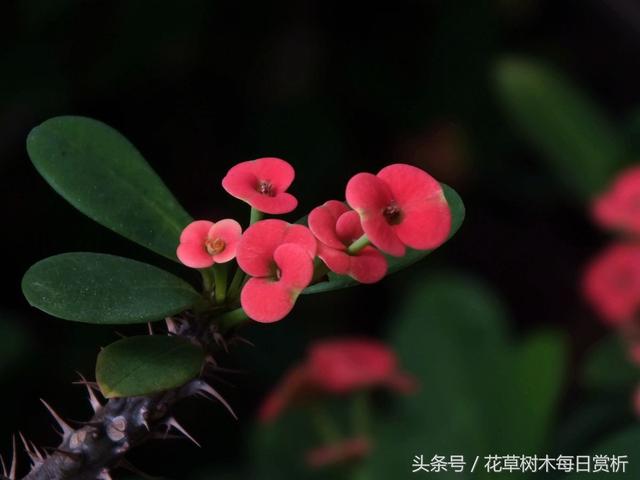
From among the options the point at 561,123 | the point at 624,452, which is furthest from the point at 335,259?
the point at 561,123

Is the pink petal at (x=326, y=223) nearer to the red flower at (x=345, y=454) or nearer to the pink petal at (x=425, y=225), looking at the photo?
the pink petal at (x=425, y=225)

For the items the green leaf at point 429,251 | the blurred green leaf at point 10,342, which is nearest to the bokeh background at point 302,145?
the blurred green leaf at point 10,342

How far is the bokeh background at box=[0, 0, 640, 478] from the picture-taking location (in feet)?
5.61

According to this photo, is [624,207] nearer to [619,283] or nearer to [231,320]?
[619,283]

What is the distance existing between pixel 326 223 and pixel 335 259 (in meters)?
0.02

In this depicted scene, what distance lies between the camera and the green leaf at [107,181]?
0.59 m

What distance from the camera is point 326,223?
1.68ft

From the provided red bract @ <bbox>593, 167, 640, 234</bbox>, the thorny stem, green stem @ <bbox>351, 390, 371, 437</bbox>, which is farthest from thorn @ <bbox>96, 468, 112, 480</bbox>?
red bract @ <bbox>593, 167, 640, 234</bbox>

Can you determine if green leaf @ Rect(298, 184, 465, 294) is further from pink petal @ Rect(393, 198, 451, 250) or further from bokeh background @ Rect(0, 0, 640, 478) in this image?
bokeh background @ Rect(0, 0, 640, 478)

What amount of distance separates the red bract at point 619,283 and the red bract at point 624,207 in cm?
7

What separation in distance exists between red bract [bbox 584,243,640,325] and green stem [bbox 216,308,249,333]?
972mm

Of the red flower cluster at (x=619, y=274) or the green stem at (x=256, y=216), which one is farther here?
the red flower cluster at (x=619, y=274)

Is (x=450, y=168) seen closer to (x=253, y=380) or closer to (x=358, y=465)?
(x=253, y=380)

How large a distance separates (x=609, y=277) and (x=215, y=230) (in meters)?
0.98
